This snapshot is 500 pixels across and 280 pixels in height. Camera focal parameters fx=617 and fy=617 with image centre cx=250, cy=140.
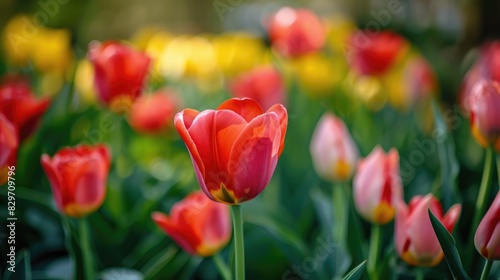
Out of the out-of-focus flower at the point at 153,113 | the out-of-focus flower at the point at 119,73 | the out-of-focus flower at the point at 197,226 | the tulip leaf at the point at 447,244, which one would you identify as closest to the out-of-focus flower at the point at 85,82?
the out-of-focus flower at the point at 153,113

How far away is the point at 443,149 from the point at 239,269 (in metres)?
0.43

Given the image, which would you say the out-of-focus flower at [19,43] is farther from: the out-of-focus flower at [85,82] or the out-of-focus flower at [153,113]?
the out-of-focus flower at [153,113]

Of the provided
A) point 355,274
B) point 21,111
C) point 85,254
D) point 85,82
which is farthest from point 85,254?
point 85,82

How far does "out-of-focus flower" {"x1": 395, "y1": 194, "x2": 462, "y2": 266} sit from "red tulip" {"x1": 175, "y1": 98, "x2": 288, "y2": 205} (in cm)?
19

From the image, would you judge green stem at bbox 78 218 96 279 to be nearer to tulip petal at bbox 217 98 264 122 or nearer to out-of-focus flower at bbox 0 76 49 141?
out-of-focus flower at bbox 0 76 49 141

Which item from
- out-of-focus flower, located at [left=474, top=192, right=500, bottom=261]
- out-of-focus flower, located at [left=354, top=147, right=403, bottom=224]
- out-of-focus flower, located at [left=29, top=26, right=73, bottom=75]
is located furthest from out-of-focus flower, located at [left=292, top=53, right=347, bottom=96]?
out-of-focus flower, located at [left=474, top=192, right=500, bottom=261]

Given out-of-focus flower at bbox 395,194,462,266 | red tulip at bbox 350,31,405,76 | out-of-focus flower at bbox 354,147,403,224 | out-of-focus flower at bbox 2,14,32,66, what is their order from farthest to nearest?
out-of-focus flower at bbox 2,14,32,66
red tulip at bbox 350,31,405,76
out-of-focus flower at bbox 354,147,403,224
out-of-focus flower at bbox 395,194,462,266

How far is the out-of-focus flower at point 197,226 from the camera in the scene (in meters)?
0.78

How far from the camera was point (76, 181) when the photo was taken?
806 mm

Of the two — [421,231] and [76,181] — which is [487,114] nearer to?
[421,231]

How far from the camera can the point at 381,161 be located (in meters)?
0.84

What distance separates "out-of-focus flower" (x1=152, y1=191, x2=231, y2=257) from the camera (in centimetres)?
78

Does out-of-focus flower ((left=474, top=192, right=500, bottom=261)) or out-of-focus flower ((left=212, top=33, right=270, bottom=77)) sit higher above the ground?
out-of-focus flower ((left=474, top=192, right=500, bottom=261))

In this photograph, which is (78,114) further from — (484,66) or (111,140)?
(484,66)
